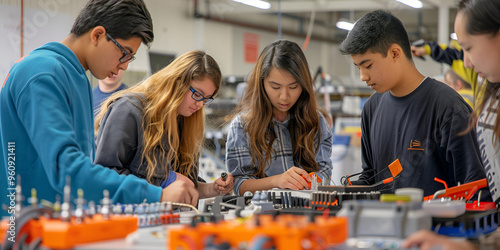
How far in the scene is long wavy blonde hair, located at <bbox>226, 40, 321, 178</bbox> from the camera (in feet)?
6.88

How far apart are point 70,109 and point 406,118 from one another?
1.15 meters

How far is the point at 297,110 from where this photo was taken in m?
2.19

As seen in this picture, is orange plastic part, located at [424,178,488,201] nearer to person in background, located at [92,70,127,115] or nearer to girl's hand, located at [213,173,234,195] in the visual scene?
girl's hand, located at [213,173,234,195]

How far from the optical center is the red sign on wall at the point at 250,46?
9.29 meters

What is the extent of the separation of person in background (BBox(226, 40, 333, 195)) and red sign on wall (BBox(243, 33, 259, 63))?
23.3 ft

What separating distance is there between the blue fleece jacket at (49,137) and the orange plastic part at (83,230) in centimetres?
25

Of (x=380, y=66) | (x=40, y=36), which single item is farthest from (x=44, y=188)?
(x=40, y=36)

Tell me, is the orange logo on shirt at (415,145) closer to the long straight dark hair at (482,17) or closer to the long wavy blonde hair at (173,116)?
the long straight dark hair at (482,17)

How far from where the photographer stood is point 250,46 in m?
9.44

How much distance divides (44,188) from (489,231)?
110 centimetres

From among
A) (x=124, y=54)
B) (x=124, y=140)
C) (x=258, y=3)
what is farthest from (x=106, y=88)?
(x=258, y=3)

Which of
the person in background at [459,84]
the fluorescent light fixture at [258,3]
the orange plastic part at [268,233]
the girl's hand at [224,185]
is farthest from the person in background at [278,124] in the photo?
the fluorescent light fixture at [258,3]

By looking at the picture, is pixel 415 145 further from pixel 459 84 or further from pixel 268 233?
pixel 459 84

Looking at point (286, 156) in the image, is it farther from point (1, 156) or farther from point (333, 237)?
point (333, 237)
